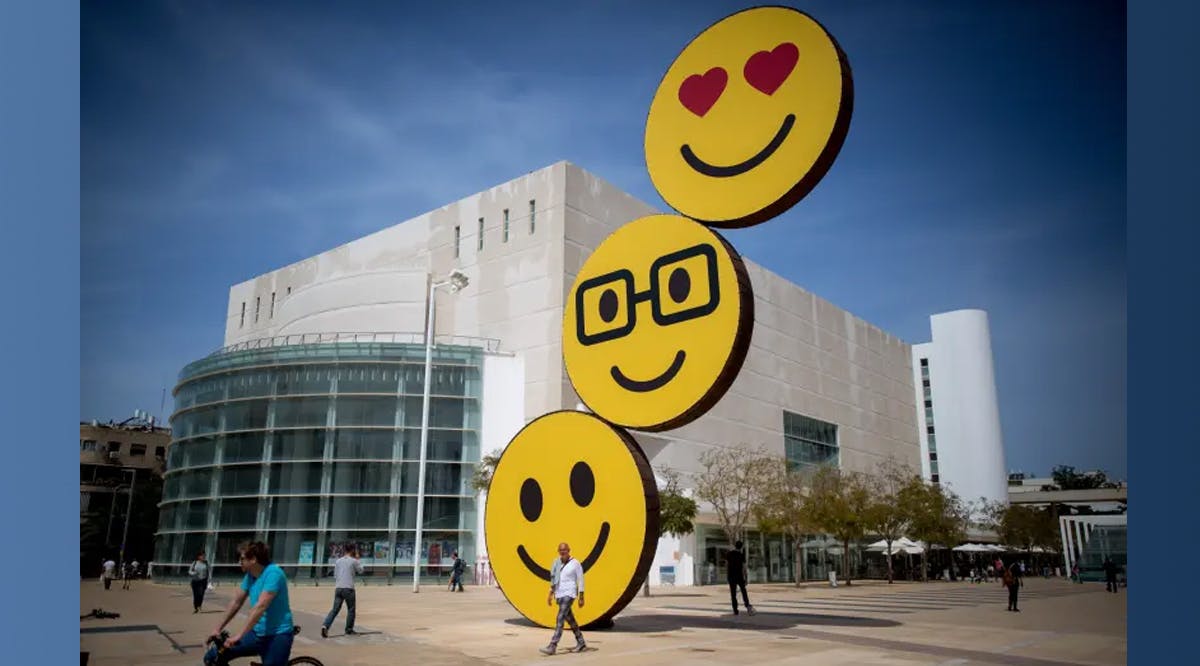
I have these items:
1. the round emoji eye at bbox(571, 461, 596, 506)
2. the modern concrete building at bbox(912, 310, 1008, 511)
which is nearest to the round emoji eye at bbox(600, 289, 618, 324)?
the round emoji eye at bbox(571, 461, 596, 506)

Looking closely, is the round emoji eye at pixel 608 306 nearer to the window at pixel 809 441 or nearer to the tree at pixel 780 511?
the tree at pixel 780 511

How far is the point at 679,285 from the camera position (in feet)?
35.5

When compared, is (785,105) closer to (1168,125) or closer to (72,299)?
(1168,125)

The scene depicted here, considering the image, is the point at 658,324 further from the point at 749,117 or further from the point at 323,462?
the point at 323,462

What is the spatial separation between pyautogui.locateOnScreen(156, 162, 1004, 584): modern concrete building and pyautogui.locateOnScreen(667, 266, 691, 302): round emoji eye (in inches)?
989

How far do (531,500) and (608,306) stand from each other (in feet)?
9.52

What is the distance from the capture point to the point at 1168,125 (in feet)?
23.3

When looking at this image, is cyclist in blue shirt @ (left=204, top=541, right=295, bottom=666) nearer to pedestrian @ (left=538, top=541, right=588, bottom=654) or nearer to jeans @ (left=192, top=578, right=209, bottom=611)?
pedestrian @ (left=538, top=541, right=588, bottom=654)

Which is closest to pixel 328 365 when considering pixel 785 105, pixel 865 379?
pixel 785 105

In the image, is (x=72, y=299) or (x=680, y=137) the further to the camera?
(x=680, y=137)

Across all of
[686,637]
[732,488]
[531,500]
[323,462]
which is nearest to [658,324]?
[531,500]

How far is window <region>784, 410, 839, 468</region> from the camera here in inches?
→ 2069

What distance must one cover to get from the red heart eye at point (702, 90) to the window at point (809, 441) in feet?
134

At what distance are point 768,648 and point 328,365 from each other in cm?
2769
